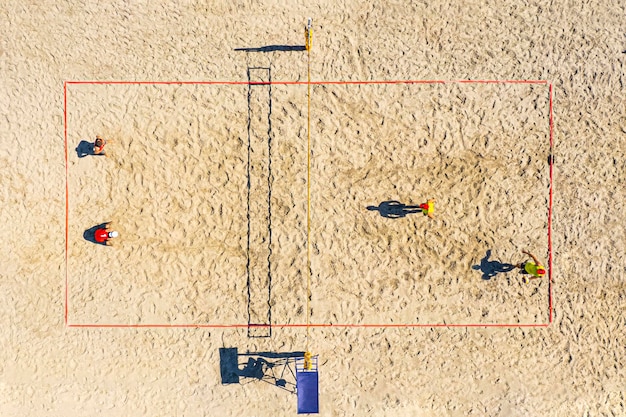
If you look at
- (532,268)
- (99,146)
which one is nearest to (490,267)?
(532,268)

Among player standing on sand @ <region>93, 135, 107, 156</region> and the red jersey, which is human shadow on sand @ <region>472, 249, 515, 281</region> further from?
player standing on sand @ <region>93, 135, 107, 156</region>

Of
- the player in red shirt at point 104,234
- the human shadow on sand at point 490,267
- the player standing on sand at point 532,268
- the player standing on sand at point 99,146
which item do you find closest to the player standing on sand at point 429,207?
the human shadow on sand at point 490,267

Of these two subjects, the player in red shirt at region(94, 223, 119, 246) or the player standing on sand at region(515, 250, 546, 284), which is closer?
the player standing on sand at region(515, 250, 546, 284)

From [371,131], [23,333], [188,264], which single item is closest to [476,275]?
[371,131]

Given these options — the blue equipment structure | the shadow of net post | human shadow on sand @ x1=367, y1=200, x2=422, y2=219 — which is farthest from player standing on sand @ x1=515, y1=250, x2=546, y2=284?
the shadow of net post

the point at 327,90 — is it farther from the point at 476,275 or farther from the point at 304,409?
the point at 304,409
